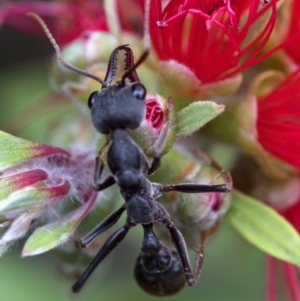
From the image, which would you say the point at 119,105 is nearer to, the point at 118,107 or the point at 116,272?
the point at 118,107

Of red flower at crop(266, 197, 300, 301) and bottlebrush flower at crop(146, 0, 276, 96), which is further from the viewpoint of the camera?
red flower at crop(266, 197, 300, 301)

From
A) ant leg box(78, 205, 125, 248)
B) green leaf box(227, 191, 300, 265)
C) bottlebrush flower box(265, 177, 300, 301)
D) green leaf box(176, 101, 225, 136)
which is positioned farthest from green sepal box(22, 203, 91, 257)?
bottlebrush flower box(265, 177, 300, 301)

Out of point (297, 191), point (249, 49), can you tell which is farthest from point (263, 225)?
point (249, 49)

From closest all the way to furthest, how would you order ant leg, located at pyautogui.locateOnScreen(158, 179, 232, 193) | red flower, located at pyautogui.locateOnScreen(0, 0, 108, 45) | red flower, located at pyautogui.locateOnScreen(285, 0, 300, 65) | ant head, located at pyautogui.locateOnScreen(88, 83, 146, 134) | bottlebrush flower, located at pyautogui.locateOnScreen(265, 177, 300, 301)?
1. ant head, located at pyautogui.locateOnScreen(88, 83, 146, 134)
2. ant leg, located at pyautogui.locateOnScreen(158, 179, 232, 193)
3. red flower, located at pyautogui.locateOnScreen(285, 0, 300, 65)
4. bottlebrush flower, located at pyautogui.locateOnScreen(265, 177, 300, 301)
5. red flower, located at pyautogui.locateOnScreen(0, 0, 108, 45)

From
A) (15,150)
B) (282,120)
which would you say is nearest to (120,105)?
(15,150)

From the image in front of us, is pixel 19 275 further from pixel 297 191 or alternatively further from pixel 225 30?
pixel 225 30

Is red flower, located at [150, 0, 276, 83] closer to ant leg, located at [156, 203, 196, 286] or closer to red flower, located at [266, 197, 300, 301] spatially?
ant leg, located at [156, 203, 196, 286]
